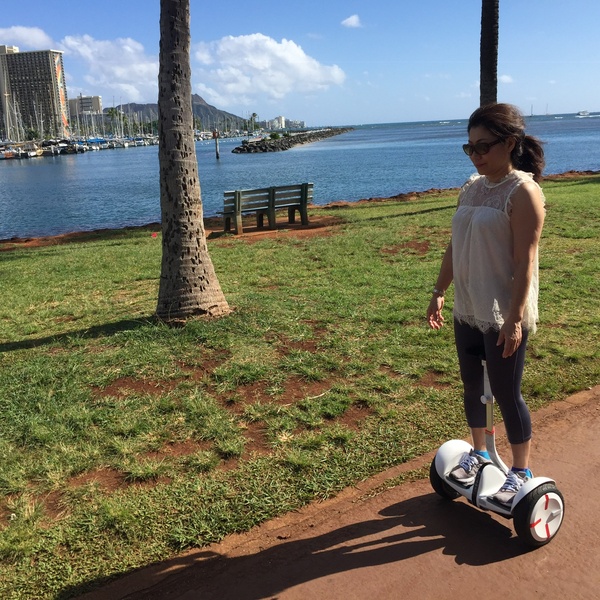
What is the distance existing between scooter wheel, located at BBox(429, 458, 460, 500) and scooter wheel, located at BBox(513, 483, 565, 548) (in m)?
0.41

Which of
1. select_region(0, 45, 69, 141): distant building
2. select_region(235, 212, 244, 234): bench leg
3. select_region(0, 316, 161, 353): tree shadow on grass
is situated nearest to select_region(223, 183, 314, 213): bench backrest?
select_region(235, 212, 244, 234): bench leg

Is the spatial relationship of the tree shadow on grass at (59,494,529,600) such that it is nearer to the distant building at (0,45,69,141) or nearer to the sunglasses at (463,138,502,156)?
the sunglasses at (463,138,502,156)

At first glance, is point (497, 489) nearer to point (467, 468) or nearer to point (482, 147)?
point (467, 468)

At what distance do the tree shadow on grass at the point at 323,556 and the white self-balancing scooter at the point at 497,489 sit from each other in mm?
108

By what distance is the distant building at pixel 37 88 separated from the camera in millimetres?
163375

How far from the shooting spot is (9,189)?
42938 mm

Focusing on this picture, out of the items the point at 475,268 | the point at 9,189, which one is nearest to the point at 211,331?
the point at 475,268

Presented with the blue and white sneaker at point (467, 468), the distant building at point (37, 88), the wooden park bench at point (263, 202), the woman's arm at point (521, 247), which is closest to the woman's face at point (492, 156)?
the woman's arm at point (521, 247)

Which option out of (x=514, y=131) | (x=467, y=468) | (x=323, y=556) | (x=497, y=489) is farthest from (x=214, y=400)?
(x=514, y=131)

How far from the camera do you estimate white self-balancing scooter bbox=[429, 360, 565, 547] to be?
2576mm

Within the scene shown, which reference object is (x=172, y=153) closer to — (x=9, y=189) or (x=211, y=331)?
(x=211, y=331)

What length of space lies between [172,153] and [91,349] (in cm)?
180

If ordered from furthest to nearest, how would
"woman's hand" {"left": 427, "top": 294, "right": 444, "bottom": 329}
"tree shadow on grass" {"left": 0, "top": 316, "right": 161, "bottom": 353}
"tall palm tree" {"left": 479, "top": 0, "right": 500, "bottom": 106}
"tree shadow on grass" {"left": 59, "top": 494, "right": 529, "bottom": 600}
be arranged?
"tall palm tree" {"left": 479, "top": 0, "right": 500, "bottom": 106}, "tree shadow on grass" {"left": 0, "top": 316, "right": 161, "bottom": 353}, "woman's hand" {"left": 427, "top": 294, "right": 444, "bottom": 329}, "tree shadow on grass" {"left": 59, "top": 494, "right": 529, "bottom": 600}

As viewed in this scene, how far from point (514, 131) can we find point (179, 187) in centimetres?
354
